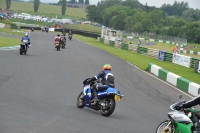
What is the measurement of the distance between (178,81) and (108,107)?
10.9 metres

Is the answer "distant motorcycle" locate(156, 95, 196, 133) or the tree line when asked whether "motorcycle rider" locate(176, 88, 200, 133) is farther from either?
the tree line

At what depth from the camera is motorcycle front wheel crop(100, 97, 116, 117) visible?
11662 mm

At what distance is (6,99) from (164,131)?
5345 millimetres

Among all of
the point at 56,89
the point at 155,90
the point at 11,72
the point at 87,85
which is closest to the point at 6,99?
the point at 87,85

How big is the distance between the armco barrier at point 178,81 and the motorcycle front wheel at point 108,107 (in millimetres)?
7600

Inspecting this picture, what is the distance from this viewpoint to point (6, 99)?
12.5 m

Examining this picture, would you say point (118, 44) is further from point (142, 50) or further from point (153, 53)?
point (153, 53)

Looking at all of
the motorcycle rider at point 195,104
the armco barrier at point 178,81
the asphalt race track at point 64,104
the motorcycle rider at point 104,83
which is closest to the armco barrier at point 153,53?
the armco barrier at point 178,81

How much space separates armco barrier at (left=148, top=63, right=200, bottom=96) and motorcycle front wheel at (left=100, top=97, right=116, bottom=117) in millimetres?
7600

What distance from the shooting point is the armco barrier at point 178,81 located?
19.4 meters

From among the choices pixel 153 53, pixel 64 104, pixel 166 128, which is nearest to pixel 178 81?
pixel 64 104

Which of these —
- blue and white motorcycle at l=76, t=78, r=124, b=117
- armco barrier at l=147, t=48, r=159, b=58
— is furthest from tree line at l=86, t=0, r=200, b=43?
blue and white motorcycle at l=76, t=78, r=124, b=117

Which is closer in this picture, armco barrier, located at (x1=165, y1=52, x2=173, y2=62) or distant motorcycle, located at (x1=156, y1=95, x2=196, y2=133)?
distant motorcycle, located at (x1=156, y1=95, x2=196, y2=133)

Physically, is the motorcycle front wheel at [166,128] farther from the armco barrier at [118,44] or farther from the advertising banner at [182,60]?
the armco barrier at [118,44]
